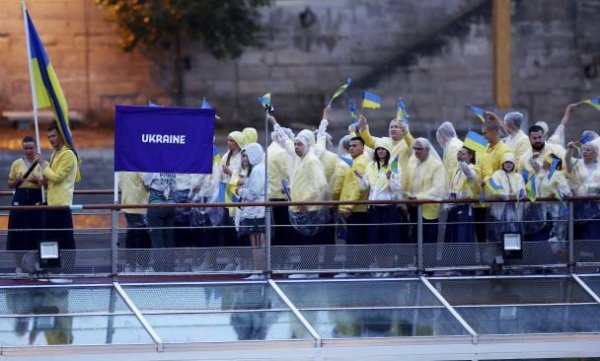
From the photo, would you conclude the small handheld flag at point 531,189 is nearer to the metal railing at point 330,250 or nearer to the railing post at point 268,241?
the metal railing at point 330,250

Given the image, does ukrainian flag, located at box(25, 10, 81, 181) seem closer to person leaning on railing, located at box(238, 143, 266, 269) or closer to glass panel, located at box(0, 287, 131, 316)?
person leaning on railing, located at box(238, 143, 266, 269)

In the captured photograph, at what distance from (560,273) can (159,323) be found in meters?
3.96

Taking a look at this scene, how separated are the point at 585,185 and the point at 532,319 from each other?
185cm

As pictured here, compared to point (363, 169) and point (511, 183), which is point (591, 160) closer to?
point (511, 183)

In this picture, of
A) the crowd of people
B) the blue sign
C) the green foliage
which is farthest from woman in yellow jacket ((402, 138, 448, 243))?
the green foliage

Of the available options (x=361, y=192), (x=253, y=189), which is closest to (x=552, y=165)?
(x=361, y=192)

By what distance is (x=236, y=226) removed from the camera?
15.2m

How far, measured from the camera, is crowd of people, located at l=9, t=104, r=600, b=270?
15.3m

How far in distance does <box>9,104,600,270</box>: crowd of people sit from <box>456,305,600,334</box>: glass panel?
3.08ft

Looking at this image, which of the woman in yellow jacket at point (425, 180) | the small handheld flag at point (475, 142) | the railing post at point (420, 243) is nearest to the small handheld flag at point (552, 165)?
the small handheld flag at point (475, 142)

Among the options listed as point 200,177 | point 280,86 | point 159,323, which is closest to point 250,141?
point 200,177

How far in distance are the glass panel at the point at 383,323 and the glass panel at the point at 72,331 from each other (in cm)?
157

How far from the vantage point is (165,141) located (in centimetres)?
1543

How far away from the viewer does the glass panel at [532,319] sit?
1442 cm
